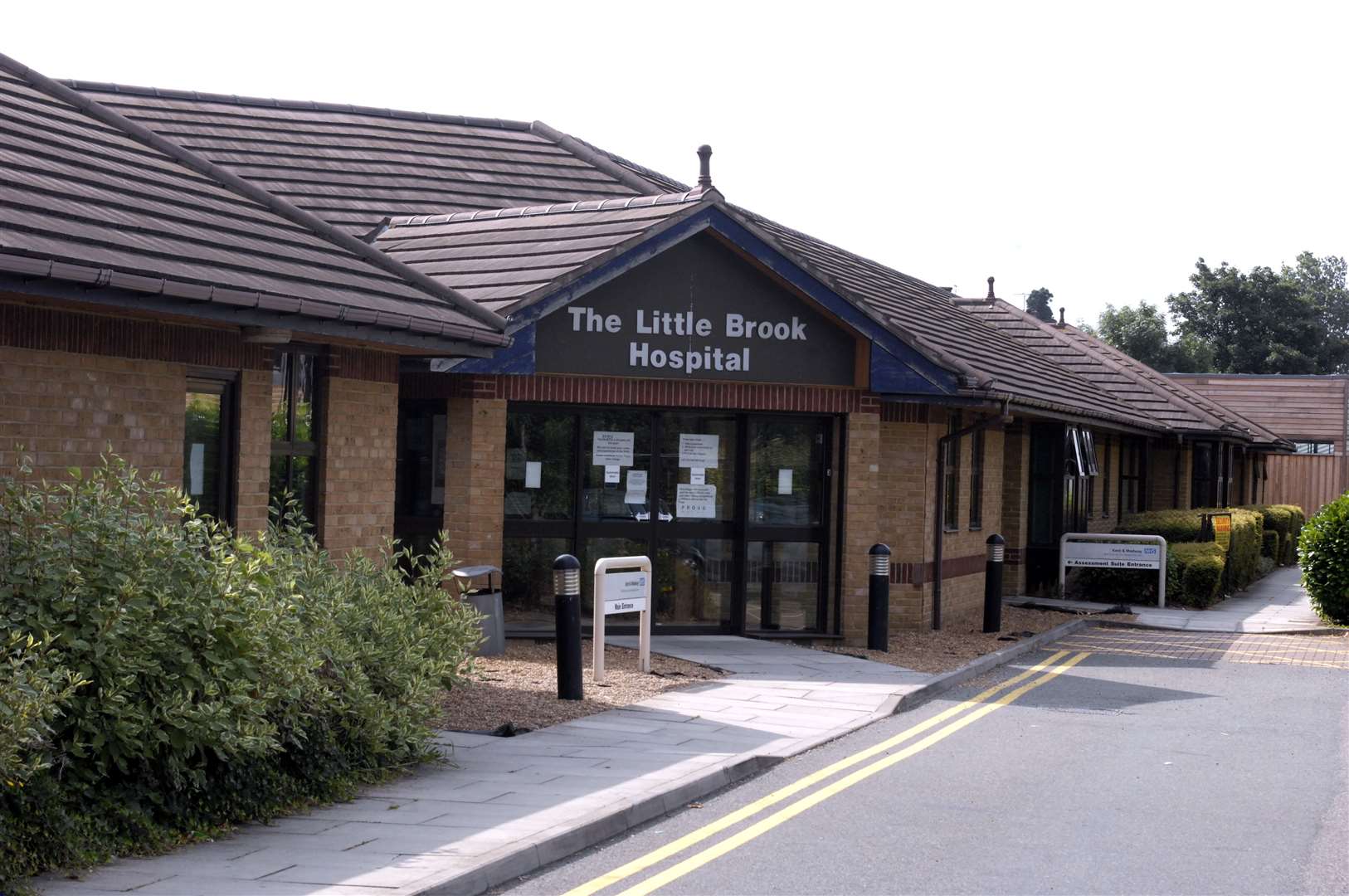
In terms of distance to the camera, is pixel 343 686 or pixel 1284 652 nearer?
pixel 343 686

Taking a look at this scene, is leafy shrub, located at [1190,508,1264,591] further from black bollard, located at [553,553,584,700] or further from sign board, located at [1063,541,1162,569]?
black bollard, located at [553,553,584,700]

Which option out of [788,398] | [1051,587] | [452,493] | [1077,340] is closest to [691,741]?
[452,493]

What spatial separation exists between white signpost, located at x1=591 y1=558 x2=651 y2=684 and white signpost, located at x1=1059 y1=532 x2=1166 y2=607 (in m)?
11.1

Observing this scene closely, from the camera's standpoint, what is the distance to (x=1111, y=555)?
74.3 ft

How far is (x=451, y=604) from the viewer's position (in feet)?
31.3

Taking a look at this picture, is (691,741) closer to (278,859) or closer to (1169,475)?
(278,859)

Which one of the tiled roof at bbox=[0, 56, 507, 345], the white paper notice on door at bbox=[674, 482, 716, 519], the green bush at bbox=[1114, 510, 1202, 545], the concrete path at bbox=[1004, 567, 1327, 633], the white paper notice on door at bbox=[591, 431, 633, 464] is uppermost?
the tiled roof at bbox=[0, 56, 507, 345]

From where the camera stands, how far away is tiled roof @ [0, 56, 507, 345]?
8219 millimetres

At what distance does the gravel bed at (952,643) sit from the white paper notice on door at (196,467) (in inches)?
273

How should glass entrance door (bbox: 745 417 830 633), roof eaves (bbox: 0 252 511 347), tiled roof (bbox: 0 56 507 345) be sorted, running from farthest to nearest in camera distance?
glass entrance door (bbox: 745 417 830 633) → tiled roof (bbox: 0 56 507 345) → roof eaves (bbox: 0 252 511 347)

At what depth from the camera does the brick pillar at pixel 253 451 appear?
34.4ft

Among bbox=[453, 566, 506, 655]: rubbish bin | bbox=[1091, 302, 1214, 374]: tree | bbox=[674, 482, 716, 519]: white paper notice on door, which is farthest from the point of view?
bbox=[1091, 302, 1214, 374]: tree

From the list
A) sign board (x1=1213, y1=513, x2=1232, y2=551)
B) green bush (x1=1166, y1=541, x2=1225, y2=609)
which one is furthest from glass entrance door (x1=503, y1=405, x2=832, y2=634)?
sign board (x1=1213, y1=513, x2=1232, y2=551)

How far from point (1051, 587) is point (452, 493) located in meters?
12.6
